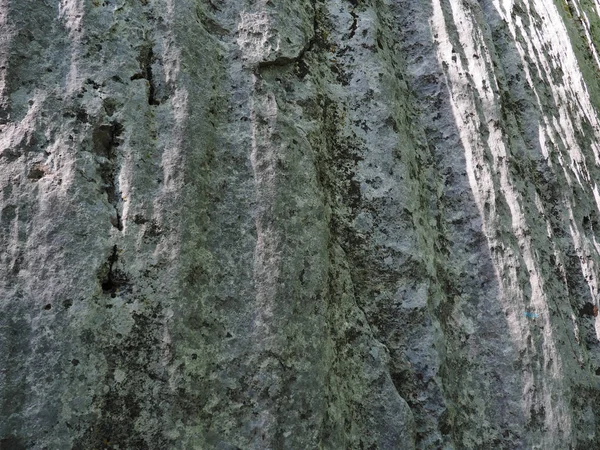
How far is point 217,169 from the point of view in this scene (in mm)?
909

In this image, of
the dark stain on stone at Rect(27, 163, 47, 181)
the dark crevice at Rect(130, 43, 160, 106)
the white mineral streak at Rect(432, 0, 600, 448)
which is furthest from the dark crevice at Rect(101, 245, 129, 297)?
the white mineral streak at Rect(432, 0, 600, 448)

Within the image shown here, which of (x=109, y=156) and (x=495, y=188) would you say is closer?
(x=109, y=156)

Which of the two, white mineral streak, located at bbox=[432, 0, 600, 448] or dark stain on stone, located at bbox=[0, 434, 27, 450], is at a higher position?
white mineral streak, located at bbox=[432, 0, 600, 448]

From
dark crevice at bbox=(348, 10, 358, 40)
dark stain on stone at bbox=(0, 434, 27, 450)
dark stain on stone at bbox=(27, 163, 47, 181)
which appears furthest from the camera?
dark crevice at bbox=(348, 10, 358, 40)

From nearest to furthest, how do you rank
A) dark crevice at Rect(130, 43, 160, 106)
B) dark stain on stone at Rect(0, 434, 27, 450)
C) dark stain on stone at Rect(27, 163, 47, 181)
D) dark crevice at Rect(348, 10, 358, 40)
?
dark stain on stone at Rect(0, 434, 27, 450)
dark stain on stone at Rect(27, 163, 47, 181)
dark crevice at Rect(130, 43, 160, 106)
dark crevice at Rect(348, 10, 358, 40)

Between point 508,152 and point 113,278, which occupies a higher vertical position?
point 508,152

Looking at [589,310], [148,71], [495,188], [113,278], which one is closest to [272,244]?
[113,278]

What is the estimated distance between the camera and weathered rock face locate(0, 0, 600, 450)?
2.53ft

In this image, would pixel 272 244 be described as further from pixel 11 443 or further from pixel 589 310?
pixel 589 310

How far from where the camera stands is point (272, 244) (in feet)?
2.91

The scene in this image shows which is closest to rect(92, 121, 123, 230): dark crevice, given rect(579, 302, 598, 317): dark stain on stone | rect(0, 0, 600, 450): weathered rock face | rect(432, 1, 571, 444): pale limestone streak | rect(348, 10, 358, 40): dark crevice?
rect(0, 0, 600, 450): weathered rock face

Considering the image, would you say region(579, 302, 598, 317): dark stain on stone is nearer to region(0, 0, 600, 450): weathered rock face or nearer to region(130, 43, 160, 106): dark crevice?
region(0, 0, 600, 450): weathered rock face

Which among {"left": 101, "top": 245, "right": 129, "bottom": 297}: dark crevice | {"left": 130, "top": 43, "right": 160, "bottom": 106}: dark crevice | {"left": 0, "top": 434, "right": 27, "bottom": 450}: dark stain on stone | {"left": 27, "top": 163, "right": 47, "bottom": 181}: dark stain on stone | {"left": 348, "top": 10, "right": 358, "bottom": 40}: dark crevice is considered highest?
{"left": 348, "top": 10, "right": 358, "bottom": 40}: dark crevice

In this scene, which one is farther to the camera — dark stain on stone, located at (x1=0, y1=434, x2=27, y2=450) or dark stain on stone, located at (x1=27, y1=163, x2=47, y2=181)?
dark stain on stone, located at (x1=27, y1=163, x2=47, y2=181)
